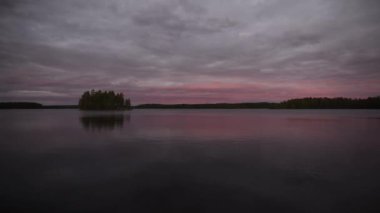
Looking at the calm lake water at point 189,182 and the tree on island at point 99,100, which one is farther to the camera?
the tree on island at point 99,100

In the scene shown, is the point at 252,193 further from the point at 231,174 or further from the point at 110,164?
the point at 110,164

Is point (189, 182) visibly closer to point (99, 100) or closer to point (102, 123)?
point (102, 123)

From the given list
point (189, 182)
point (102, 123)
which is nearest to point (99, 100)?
point (102, 123)

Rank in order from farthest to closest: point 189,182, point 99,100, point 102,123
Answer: point 99,100
point 102,123
point 189,182

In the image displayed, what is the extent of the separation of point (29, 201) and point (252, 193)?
1011cm

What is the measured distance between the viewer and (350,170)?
53.3 feet

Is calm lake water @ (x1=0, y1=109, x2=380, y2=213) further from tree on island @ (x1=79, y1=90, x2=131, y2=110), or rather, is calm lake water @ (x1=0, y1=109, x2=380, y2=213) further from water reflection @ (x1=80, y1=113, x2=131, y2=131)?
tree on island @ (x1=79, y1=90, x2=131, y2=110)

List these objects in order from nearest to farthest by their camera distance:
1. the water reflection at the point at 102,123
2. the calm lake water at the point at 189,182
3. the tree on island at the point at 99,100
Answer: the calm lake water at the point at 189,182 < the water reflection at the point at 102,123 < the tree on island at the point at 99,100

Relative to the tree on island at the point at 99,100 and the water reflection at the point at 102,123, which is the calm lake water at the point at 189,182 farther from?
the tree on island at the point at 99,100

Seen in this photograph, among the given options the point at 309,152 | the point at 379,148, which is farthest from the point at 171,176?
the point at 379,148

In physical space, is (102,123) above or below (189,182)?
above

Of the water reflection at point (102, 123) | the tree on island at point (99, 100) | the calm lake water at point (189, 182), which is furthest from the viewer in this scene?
the tree on island at point (99, 100)

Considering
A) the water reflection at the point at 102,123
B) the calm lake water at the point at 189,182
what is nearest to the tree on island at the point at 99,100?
the water reflection at the point at 102,123

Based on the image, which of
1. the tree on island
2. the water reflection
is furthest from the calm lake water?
the tree on island
